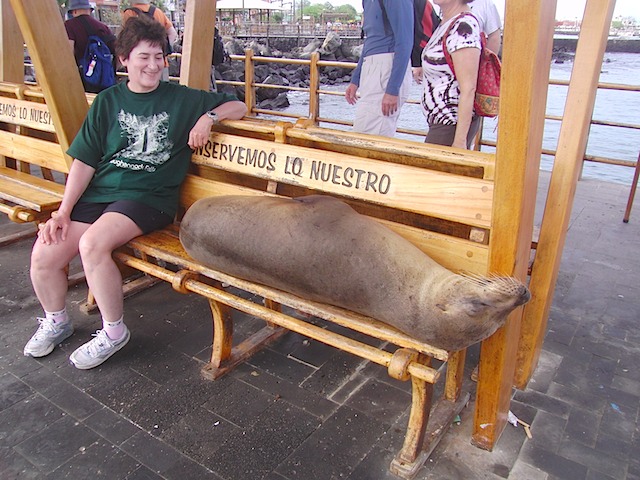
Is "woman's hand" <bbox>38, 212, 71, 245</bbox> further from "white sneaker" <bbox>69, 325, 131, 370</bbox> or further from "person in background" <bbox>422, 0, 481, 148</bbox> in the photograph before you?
"person in background" <bbox>422, 0, 481, 148</bbox>

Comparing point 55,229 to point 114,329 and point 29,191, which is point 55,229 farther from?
point 29,191

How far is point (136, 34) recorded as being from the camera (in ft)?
9.57

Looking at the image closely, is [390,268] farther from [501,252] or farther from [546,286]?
[546,286]

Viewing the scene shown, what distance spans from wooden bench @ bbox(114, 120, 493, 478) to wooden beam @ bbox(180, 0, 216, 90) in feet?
2.36

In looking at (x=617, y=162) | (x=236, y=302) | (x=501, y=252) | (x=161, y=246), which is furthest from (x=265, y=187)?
(x=617, y=162)

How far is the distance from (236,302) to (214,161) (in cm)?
94

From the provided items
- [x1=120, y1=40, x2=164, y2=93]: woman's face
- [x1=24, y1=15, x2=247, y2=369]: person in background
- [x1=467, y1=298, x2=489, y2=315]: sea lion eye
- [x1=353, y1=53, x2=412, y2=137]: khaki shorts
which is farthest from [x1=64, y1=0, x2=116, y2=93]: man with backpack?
[x1=467, y1=298, x2=489, y2=315]: sea lion eye

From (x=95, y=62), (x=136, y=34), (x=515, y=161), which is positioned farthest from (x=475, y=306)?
(x=95, y=62)

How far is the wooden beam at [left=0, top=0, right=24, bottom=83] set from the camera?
4816 mm

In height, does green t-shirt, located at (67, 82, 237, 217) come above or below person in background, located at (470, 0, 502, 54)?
below

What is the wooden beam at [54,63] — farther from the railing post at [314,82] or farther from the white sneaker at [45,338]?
the railing post at [314,82]

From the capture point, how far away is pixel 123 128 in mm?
3066

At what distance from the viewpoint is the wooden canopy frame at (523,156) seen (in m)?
1.86

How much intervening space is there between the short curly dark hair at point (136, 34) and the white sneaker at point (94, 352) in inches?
59.8
